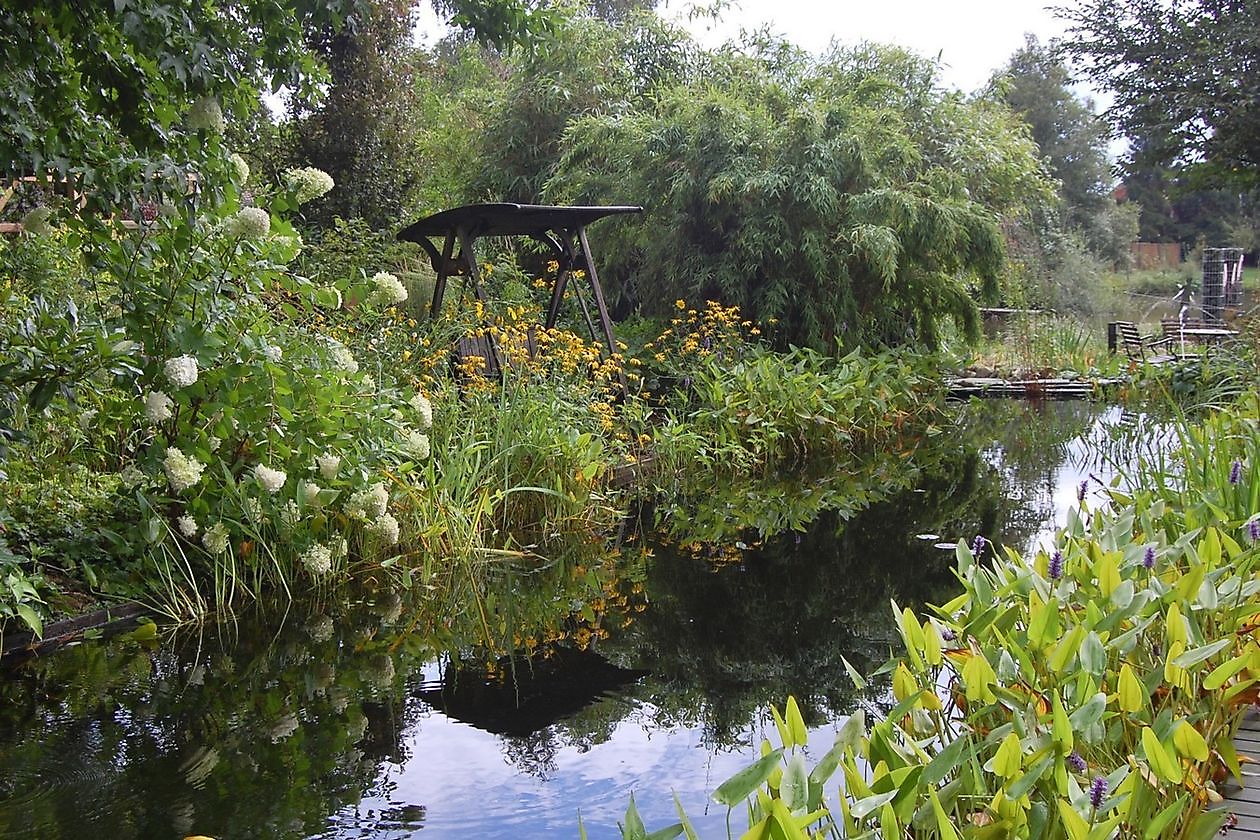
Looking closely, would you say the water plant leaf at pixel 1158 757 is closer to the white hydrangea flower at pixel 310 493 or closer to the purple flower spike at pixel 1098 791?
the purple flower spike at pixel 1098 791

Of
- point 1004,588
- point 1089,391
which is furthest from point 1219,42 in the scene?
point 1004,588

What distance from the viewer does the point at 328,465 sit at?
13.9 feet

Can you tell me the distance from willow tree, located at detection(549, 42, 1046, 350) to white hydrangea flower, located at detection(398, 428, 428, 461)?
17.8 feet

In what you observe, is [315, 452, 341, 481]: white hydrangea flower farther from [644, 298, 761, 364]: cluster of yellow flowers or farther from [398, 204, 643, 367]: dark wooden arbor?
[644, 298, 761, 364]: cluster of yellow flowers

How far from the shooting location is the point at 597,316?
35.4ft

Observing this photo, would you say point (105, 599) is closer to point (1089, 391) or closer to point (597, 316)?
point (597, 316)

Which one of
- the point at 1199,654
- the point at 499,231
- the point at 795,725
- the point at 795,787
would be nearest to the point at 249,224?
Answer: the point at 795,725

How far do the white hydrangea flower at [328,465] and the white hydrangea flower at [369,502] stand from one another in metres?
0.13

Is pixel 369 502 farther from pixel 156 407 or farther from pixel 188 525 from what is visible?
pixel 156 407

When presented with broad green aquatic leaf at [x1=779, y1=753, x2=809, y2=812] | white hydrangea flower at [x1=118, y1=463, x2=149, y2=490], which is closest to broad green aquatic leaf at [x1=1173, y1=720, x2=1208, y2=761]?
broad green aquatic leaf at [x1=779, y1=753, x2=809, y2=812]

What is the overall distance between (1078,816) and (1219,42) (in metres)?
10.9

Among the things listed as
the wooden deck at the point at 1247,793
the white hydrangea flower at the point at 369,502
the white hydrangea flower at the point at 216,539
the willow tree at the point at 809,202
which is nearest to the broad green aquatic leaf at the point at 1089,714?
the wooden deck at the point at 1247,793

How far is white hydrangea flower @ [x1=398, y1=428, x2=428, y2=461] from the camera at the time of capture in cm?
458

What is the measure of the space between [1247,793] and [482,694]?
2251 mm
